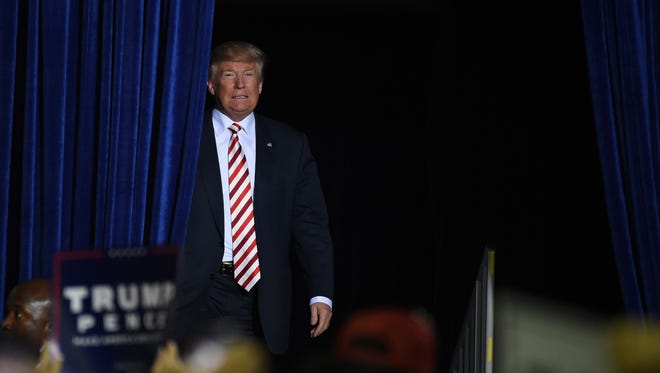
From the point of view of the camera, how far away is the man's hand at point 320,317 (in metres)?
3.87

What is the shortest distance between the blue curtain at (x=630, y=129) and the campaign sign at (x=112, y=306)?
7.05 feet

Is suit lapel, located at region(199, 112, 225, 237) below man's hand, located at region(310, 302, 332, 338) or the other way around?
the other way around

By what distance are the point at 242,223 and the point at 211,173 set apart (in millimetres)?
208


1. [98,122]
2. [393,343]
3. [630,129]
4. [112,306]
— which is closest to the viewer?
[393,343]

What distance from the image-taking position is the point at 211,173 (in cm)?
383

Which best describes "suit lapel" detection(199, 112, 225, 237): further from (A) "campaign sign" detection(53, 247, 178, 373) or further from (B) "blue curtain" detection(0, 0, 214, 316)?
(A) "campaign sign" detection(53, 247, 178, 373)

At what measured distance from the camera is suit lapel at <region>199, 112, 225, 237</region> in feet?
12.5

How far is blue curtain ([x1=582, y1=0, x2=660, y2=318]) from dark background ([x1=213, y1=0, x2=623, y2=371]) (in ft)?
1.77

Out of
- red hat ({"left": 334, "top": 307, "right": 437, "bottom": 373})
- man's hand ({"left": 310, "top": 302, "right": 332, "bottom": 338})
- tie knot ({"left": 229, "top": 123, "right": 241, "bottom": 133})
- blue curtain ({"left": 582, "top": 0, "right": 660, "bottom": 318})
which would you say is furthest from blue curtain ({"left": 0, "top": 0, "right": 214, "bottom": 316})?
red hat ({"left": 334, "top": 307, "right": 437, "bottom": 373})

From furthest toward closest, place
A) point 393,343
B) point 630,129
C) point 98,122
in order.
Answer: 1. point 630,129
2. point 98,122
3. point 393,343

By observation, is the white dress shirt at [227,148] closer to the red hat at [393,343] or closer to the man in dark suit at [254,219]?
the man in dark suit at [254,219]

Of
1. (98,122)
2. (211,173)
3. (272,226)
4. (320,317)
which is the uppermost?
(98,122)

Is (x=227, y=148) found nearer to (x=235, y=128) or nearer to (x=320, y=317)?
(x=235, y=128)

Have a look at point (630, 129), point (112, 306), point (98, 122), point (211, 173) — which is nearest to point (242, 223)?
point (211, 173)
